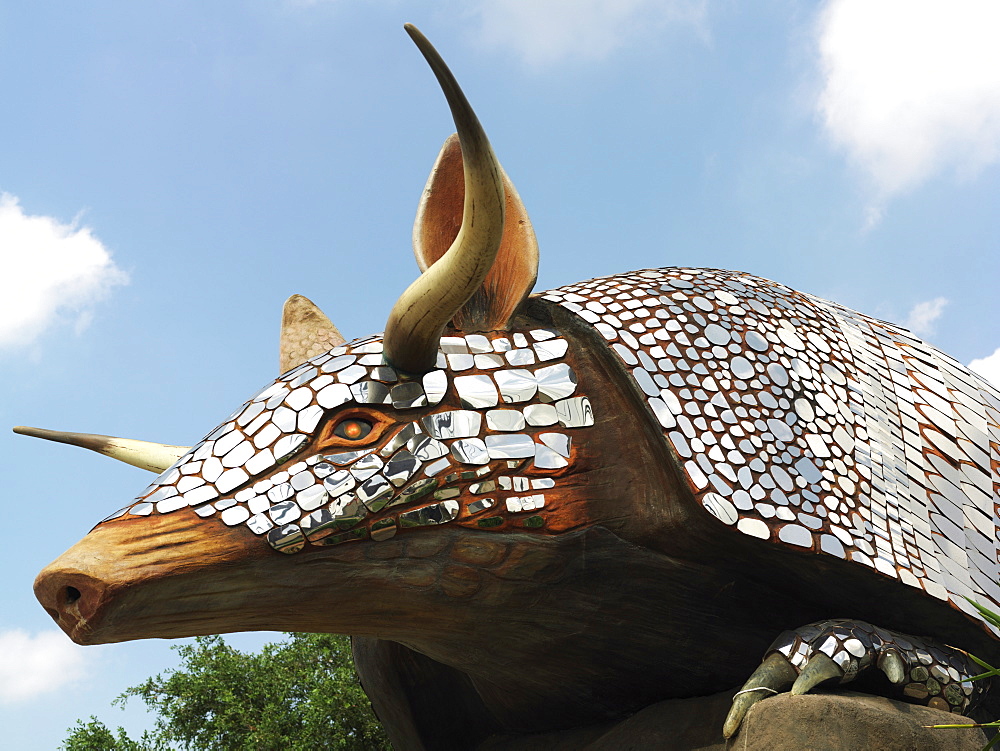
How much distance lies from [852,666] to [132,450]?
302 centimetres

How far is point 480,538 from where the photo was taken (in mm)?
3666

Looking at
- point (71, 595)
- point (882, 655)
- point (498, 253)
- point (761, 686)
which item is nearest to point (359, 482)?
point (71, 595)

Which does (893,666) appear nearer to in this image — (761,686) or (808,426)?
(761,686)

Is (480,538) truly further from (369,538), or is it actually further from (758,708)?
(758,708)

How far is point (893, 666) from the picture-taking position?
3.68 m

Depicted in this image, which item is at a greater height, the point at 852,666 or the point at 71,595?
the point at 71,595

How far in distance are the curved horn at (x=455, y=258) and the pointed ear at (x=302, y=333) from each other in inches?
60.2

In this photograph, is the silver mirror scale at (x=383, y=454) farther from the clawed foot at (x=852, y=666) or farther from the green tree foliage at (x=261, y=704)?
the green tree foliage at (x=261, y=704)

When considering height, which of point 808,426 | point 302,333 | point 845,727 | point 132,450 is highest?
point 302,333

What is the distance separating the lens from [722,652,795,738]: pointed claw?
11.5ft

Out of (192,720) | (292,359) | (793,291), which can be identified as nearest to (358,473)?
(292,359)

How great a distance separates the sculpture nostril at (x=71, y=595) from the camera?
3.31 metres

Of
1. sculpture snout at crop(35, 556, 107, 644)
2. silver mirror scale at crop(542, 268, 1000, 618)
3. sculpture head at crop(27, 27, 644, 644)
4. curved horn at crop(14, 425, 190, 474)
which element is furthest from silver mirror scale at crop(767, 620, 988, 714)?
curved horn at crop(14, 425, 190, 474)

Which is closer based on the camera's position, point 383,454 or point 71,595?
point 71,595
